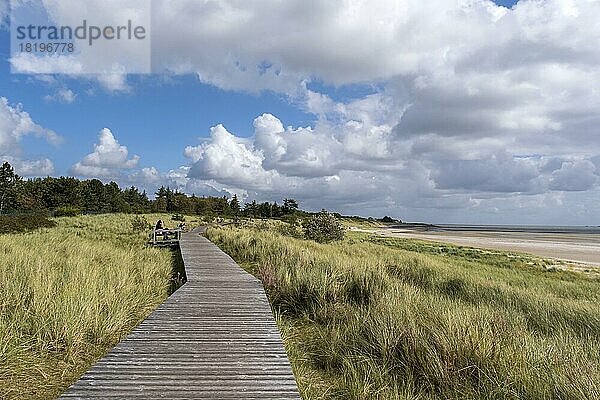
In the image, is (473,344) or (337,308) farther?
(337,308)

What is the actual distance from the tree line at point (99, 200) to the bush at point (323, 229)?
43.3 m

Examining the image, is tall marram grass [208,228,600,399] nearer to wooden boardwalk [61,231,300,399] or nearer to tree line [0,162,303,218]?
wooden boardwalk [61,231,300,399]

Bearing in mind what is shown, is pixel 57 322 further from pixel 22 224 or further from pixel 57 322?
pixel 22 224

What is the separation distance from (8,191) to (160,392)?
6952 cm

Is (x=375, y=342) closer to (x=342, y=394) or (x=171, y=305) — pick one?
(x=342, y=394)

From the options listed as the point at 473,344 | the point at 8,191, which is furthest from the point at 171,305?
the point at 8,191

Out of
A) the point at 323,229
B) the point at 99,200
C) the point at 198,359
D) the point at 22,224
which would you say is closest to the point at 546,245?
the point at 323,229

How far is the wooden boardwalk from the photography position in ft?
11.8

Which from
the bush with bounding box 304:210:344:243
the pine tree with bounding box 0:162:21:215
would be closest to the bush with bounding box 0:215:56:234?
the bush with bounding box 304:210:344:243

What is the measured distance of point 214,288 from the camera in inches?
336

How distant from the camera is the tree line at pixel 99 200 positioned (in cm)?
6100

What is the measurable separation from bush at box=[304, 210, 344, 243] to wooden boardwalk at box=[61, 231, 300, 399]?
21515 mm

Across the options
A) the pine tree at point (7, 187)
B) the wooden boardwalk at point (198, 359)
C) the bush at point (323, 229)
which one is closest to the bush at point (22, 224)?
the bush at point (323, 229)

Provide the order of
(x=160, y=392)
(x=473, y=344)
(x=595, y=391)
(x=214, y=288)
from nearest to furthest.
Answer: (x=160, y=392) < (x=595, y=391) < (x=473, y=344) < (x=214, y=288)
